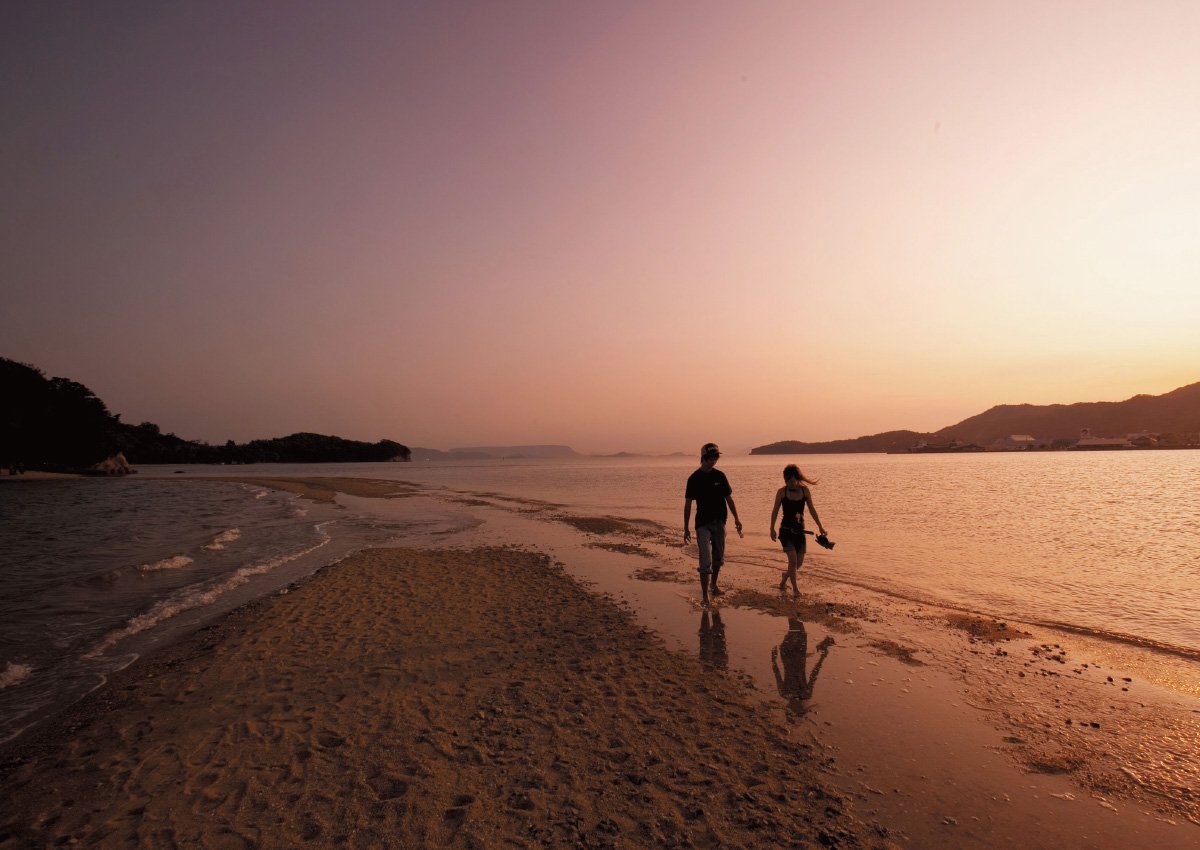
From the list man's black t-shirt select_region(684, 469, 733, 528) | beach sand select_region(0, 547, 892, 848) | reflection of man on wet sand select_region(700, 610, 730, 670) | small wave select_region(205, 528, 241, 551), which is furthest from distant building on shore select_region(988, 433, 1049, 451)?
small wave select_region(205, 528, 241, 551)

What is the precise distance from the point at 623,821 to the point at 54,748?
18.5ft

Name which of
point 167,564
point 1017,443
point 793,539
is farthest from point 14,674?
point 1017,443

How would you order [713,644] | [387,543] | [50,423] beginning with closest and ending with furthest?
[713,644] < [387,543] < [50,423]

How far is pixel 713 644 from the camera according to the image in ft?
25.4

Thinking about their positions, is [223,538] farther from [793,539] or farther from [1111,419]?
[1111,419]

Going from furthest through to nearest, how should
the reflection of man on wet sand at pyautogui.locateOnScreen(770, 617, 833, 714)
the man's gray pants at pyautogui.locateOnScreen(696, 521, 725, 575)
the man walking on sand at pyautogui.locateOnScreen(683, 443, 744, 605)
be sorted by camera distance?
the man's gray pants at pyautogui.locateOnScreen(696, 521, 725, 575) → the man walking on sand at pyautogui.locateOnScreen(683, 443, 744, 605) → the reflection of man on wet sand at pyautogui.locateOnScreen(770, 617, 833, 714)

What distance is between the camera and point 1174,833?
369 cm

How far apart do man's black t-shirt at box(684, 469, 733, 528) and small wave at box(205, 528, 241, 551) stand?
15.3 m

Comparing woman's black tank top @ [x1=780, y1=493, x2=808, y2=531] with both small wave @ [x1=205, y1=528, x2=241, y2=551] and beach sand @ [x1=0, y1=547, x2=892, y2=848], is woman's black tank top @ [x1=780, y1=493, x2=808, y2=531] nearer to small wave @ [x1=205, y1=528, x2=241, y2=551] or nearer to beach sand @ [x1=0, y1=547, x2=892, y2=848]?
beach sand @ [x1=0, y1=547, x2=892, y2=848]

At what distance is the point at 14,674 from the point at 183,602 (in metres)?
3.38

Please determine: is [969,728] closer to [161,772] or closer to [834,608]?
[834,608]

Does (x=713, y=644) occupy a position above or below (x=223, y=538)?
below

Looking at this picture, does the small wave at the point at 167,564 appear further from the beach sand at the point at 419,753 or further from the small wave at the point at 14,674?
the beach sand at the point at 419,753

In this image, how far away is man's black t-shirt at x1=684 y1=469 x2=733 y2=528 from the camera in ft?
31.8
